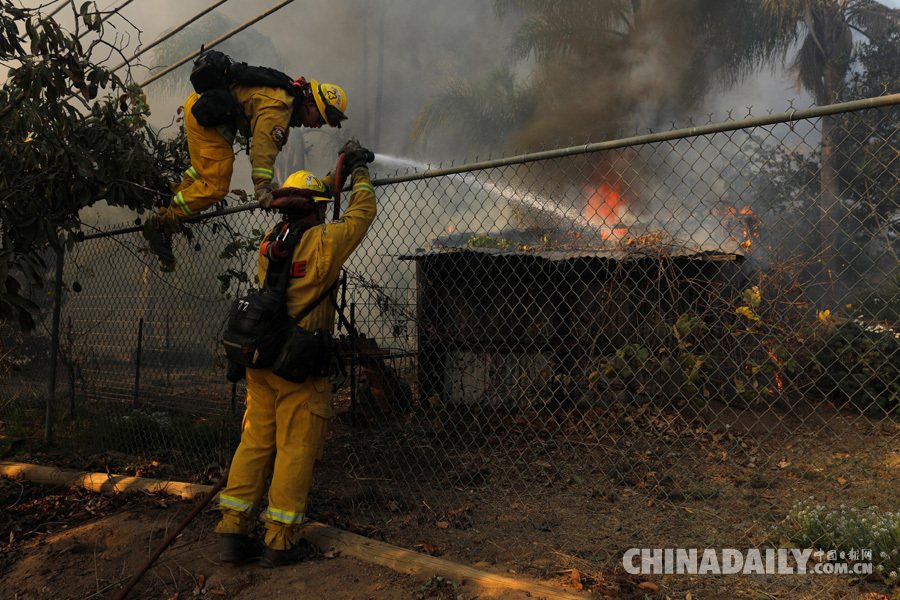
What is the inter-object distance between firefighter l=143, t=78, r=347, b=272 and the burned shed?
8.99 ft

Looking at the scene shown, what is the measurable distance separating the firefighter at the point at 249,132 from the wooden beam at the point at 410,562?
216 centimetres

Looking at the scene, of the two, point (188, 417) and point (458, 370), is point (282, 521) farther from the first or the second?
point (458, 370)

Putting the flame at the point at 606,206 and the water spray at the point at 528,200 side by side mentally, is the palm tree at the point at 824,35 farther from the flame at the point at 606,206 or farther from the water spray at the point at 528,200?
the water spray at the point at 528,200

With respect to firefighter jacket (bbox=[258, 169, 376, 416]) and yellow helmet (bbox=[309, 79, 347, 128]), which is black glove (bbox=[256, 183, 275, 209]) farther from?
yellow helmet (bbox=[309, 79, 347, 128])

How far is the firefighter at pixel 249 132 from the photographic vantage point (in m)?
3.76

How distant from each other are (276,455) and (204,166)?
202cm

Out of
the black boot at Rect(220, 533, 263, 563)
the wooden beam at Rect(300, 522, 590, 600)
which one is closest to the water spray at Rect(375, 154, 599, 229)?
the wooden beam at Rect(300, 522, 590, 600)

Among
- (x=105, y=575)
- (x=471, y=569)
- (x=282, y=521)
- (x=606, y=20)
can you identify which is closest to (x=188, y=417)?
(x=105, y=575)

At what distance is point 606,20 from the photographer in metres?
24.7

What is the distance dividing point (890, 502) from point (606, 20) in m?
24.5

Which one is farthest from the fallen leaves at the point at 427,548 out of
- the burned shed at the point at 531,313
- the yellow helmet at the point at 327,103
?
the burned shed at the point at 531,313

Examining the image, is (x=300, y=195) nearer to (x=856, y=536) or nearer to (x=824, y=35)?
(x=856, y=536)

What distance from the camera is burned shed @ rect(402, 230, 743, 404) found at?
21.9 ft

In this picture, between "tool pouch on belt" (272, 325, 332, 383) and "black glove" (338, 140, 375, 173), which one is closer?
"tool pouch on belt" (272, 325, 332, 383)
